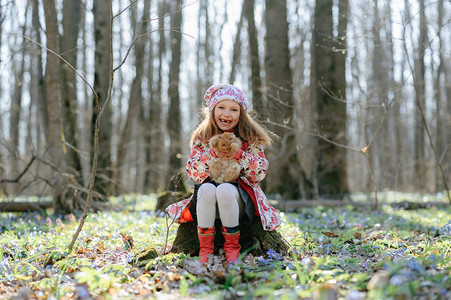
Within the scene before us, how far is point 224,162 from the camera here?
10.4 ft

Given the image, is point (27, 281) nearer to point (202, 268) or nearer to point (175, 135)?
point (202, 268)

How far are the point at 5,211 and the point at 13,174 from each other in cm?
149

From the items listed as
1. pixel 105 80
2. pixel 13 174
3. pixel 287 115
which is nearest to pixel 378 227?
pixel 287 115

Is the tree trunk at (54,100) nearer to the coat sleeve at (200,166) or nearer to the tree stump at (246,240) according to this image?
the tree stump at (246,240)

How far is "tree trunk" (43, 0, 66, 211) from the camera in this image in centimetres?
581

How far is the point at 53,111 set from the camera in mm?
5848

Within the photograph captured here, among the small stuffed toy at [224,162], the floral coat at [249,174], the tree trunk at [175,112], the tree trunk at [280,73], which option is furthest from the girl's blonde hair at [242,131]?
the tree trunk at [175,112]

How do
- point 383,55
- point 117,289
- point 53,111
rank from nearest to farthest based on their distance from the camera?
point 117,289 → point 53,111 → point 383,55

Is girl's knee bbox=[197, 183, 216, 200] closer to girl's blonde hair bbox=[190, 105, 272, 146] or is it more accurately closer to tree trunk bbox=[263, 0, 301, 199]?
girl's blonde hair bbox=[190, 105, 272, 146]

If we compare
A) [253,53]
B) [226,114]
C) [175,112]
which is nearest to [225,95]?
[226,114]

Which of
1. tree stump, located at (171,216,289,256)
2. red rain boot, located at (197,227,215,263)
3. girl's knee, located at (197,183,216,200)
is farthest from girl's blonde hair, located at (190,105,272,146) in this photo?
red rain boot, located at (197,227,215,263)

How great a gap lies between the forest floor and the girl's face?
42.1 inches

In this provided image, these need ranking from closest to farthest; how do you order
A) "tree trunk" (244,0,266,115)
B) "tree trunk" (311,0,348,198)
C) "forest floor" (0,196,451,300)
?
1. "forest floor" (0,196,451,300)
2. "tree trunk" (311,0,348,198)
3. "tree trunk" (244,0,266,115)

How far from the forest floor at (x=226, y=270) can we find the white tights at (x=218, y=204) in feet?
1.02
